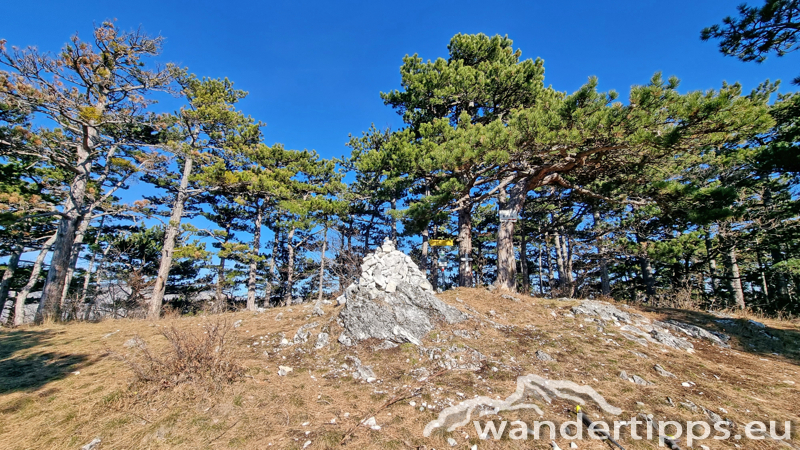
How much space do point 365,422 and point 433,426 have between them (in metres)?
0.84

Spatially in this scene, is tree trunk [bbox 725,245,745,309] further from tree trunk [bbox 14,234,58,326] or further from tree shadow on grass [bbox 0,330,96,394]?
tree trunk [bbox 14,234,58,326]

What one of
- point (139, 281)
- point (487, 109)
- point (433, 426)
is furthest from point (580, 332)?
point (139, 281)

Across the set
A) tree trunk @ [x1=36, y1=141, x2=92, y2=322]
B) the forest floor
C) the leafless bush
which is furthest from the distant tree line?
the leafless bush

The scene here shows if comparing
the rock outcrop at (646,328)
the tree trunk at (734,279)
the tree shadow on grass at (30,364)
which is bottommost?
the tree shadow on grass at (30,364)

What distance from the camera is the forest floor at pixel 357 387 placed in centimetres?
323

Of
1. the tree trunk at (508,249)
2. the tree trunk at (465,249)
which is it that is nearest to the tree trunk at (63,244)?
the tree trunk at (465,249)

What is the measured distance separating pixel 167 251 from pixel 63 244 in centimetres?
327

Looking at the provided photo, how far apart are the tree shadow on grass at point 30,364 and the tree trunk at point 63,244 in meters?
2.91

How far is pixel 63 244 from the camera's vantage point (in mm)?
9414

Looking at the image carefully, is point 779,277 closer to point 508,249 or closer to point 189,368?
point 508,249

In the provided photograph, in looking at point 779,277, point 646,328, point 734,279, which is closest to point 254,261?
point 646,328

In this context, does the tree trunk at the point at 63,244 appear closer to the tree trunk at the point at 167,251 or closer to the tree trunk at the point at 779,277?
the tree trunk at the point at 167,251

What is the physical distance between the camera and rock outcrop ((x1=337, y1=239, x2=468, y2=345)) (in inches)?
237

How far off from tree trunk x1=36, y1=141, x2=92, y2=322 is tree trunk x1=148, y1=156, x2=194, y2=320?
8.73ft
